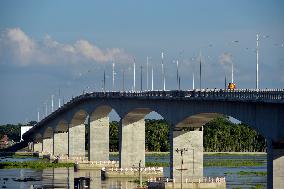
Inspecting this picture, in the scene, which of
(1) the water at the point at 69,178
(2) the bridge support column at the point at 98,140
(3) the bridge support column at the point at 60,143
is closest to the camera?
(1) the water at the point at 69,178

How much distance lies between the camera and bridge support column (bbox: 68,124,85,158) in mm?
171875

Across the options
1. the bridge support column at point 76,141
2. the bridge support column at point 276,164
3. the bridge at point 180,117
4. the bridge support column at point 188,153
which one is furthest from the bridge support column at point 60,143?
the bridge support column at point 276,164

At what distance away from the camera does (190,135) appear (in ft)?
329

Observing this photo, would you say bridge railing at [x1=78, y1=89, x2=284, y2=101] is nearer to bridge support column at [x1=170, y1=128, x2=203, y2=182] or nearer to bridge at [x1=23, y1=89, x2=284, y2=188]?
bridge at [x1=23, y1=89, x2=284, y2=188]

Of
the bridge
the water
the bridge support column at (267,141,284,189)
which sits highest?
the bridge

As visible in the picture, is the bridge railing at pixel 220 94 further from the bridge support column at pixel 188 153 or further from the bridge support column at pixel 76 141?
the bridge support column at pixel 76 141

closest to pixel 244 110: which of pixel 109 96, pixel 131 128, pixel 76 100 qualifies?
pixel 131 128

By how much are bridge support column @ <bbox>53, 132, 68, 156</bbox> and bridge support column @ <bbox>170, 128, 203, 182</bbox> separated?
9530 cm

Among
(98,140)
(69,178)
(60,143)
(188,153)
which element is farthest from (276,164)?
(60,143)

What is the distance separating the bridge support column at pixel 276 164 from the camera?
2761 inches

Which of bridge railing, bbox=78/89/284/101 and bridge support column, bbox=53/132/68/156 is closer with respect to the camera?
bridge railing, bbox=78/89/284/101

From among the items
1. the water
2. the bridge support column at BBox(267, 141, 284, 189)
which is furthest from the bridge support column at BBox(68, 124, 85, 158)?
the bridge support column at BBox(267, 141, 284, 189)

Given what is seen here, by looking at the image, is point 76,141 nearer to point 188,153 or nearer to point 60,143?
point 60,143

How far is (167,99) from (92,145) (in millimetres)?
51403
